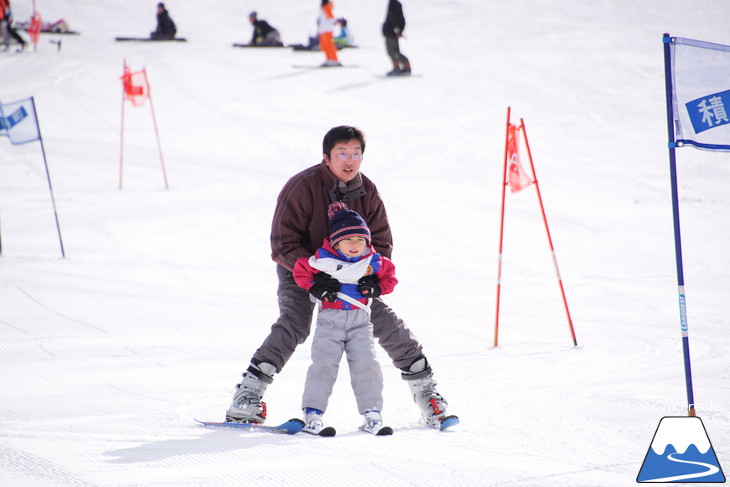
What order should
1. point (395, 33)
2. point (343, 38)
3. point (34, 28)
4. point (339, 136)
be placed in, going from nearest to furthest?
point (339, 136) → point (395, 33) → point (34, 28) → point (343, 38)

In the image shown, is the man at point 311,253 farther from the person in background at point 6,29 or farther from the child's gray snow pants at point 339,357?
the person in background at point 6,29

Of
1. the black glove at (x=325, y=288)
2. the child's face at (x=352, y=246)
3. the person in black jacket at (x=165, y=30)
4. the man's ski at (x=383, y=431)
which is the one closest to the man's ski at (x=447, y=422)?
the man's ski at (x=383, y=431)

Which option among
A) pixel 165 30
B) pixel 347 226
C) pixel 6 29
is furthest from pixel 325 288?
pixel 165 30

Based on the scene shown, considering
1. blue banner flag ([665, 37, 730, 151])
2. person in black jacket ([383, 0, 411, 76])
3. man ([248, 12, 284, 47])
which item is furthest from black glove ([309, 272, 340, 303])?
man ([248, 12, 284, 47])

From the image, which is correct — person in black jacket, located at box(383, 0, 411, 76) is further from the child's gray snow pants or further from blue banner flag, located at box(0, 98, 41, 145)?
the child's gray snow pants

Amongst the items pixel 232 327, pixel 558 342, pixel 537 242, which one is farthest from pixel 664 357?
pixel 537 242

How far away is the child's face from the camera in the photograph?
364 cm

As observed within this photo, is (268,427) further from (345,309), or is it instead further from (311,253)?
(311,253)

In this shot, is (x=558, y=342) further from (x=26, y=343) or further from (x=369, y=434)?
(x=26, y=343)

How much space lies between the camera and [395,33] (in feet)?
67.0

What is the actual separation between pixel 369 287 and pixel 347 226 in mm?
321

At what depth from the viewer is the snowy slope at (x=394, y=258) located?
131 inches

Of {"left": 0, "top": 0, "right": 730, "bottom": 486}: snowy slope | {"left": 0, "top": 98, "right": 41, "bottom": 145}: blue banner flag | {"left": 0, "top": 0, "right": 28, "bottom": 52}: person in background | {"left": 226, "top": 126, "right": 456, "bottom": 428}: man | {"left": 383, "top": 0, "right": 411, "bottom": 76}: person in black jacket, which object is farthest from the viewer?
{"left": 0, "top": 0, "right": 28, "bottom": 52}: person in background

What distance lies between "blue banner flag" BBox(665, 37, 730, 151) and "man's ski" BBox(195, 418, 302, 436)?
90.2 inches
